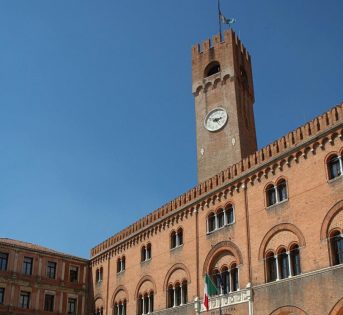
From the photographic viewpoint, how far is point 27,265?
38.4 meters

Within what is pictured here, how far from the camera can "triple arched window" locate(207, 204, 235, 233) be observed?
27.3 meters

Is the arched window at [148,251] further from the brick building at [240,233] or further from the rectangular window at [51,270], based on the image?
the rectangular window at [51,270]

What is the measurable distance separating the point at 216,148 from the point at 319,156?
14761 mm

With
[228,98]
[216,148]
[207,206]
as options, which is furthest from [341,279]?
[228,98]

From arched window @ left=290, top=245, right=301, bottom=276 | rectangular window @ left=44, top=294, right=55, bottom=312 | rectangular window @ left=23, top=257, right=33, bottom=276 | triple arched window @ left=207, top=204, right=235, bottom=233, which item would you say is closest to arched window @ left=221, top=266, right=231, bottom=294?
triple arched window @ left=207, top=204, right=235, bottom=233

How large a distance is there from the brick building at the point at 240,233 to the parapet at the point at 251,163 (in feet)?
0.20

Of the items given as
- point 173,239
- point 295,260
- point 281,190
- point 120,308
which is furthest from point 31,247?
point 295,260

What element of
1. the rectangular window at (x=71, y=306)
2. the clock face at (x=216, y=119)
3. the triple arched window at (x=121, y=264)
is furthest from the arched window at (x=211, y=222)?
the rectangular window at (x=71, y=306)

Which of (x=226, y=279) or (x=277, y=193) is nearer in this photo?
(x=277, y=193)

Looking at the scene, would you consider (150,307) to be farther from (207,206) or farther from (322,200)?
(322,200)

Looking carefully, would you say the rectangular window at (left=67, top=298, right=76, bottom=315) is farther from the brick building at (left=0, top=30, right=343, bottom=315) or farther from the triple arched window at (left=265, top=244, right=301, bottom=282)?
the triple arched window at (left=265, top=244, right=301, bottom=282)

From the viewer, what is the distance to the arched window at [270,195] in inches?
983

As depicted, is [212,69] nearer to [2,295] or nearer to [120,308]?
[120,308]

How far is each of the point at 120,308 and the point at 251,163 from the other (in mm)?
15790
